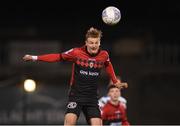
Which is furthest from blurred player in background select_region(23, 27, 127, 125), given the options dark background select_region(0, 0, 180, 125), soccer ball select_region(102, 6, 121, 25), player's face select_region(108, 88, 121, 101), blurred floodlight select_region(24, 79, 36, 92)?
dark background select_region(0, 0, 180, 125)

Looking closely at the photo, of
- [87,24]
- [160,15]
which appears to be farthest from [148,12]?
[87,24]

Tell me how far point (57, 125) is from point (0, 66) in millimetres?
2154

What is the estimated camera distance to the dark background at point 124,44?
17.0m

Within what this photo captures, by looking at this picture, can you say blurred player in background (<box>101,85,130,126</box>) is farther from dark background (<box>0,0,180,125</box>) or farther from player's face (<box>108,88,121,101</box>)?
dark background (<box>0,0,180,125</box>)

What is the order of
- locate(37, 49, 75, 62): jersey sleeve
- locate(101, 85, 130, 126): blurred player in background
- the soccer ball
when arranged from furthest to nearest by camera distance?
locate(101, 85, 130, 126): blurred player in background, the soccer ball, locate(37, 49, 75, 62): jersey sleeve

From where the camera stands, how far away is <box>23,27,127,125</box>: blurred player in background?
33.4 ft

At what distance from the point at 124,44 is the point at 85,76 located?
22.8ft

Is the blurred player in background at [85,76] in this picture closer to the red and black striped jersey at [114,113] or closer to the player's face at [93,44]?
the player's face at [93,44]

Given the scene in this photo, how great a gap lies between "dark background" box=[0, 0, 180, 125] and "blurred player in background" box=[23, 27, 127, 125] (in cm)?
644

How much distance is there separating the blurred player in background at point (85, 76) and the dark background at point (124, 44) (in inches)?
254

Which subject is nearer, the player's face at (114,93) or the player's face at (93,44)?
the player's face at (93,44)

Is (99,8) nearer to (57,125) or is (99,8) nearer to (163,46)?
(163,46)

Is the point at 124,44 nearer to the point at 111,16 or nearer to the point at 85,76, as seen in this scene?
the point at 111,16

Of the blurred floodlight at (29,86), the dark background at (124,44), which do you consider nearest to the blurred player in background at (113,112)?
the blurred floodlight at (29,86)
